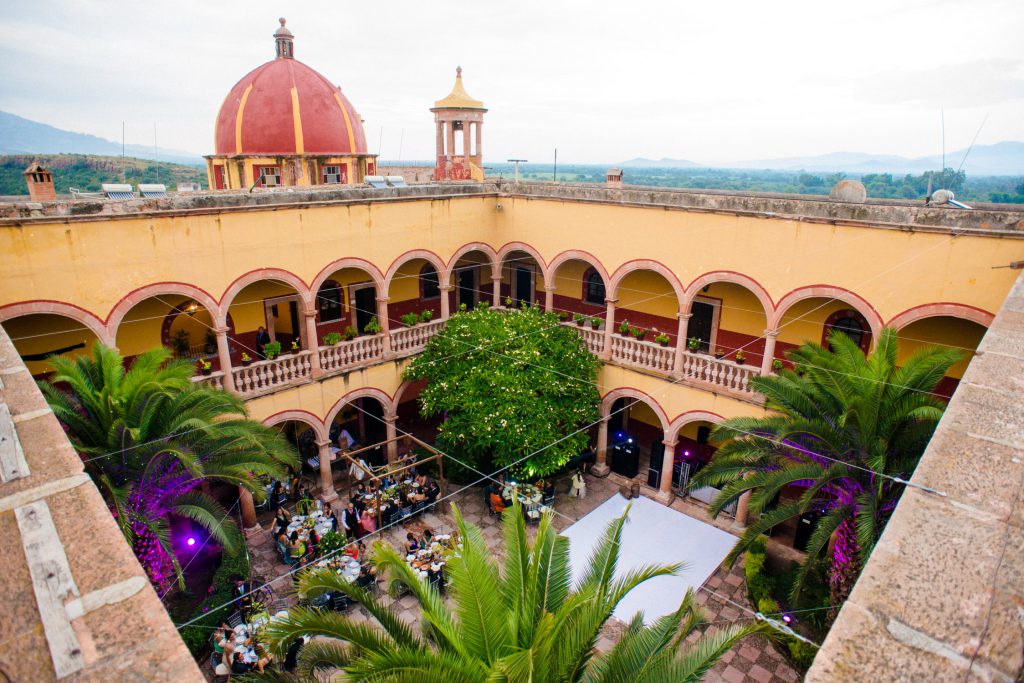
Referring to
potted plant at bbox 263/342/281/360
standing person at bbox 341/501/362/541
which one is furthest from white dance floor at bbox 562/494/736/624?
potted plant at bbox 263/342/281/360

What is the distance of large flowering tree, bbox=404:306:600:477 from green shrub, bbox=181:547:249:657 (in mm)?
4605

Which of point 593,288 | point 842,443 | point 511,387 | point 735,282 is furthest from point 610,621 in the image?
point 593,288

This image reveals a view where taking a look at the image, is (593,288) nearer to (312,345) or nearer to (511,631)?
(312,345)

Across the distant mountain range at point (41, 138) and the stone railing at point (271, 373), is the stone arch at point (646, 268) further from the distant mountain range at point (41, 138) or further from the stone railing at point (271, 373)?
the distant mountain range at point (41, 138)

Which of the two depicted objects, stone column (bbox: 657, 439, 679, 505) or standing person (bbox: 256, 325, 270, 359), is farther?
A: standing person (bbox: 256, 325, 270, 359)

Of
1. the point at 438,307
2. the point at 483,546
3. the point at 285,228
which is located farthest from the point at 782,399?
the point at 438,307

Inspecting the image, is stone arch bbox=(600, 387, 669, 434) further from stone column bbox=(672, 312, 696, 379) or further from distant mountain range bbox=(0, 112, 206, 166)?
distant mountain range bbox=(0, 112, 206, 166)

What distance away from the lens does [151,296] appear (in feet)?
37.3

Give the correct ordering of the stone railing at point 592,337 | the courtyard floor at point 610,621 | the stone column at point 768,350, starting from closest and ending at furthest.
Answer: the courtyard floor at point 610,621 → the stone column at point 768,350 → the stone railing at point 592,337

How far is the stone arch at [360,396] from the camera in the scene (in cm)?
1381

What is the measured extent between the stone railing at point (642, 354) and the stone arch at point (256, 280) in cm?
713

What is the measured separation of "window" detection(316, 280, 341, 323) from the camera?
15570mm

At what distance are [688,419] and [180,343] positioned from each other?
11.5 meters

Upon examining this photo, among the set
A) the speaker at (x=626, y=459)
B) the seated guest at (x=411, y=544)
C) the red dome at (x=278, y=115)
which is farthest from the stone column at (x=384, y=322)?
the red dome at (x=278, y=115)
